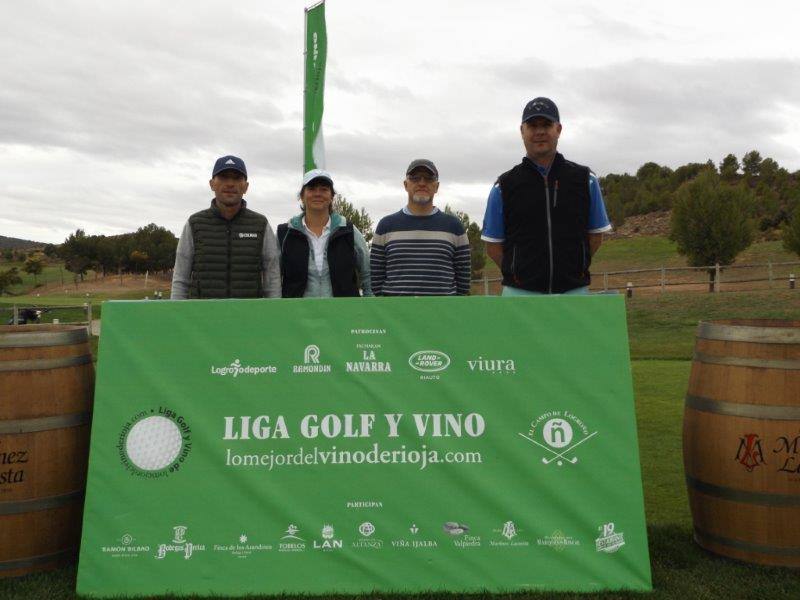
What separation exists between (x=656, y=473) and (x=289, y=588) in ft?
9.25

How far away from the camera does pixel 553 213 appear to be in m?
4.06

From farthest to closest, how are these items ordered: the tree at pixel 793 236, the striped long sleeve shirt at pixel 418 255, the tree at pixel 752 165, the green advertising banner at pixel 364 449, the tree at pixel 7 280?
1. the tree at pixel 752 165
2. the tree at pixel 7 280
3. the tree at pixel 793 236
4. the striped long sleeve shirt at pixel 418 255
5. the green advertising banner at pixel 364 449

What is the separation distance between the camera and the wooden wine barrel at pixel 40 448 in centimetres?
326

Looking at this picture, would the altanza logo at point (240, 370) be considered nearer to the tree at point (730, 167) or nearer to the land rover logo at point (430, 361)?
the land rover logo at point (430, 361)

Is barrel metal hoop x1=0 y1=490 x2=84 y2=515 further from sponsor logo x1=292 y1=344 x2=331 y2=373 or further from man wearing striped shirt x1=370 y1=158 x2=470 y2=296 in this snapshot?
man wearing striped shirt x1=370 y1=158 x2=470 y2=296

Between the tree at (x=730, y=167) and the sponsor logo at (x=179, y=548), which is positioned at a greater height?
the tree at (x=730, y=167)

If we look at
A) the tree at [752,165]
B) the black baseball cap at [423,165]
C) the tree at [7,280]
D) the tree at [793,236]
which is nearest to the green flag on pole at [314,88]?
the black baseball cap at [423,165]

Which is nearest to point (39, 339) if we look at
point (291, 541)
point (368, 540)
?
point (291, 541)

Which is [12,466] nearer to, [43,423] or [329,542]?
[43,423]

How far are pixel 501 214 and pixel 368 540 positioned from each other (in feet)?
6.72

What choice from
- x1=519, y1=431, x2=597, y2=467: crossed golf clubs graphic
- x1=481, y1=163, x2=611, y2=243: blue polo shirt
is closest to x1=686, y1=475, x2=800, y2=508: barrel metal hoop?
x1=519, y1=431, x2=597, y2=467: crossed golf clubs graphic

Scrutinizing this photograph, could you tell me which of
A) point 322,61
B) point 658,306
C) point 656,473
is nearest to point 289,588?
point 656,473

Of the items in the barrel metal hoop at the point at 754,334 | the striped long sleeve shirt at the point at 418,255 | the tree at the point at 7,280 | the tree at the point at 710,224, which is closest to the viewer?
the barrel metal hoop at the point at 754,334

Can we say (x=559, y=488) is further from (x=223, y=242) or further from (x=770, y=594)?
(x=223, y=242)
